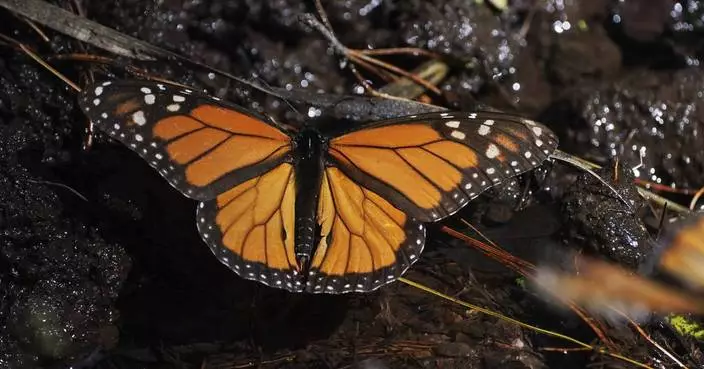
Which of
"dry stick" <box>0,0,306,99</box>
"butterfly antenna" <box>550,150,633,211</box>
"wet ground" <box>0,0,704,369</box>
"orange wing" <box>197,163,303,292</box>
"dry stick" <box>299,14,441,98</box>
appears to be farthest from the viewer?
"dry stick" <box>299,14,441,98</box>

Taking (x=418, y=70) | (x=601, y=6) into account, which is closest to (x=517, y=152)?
(x=418, y=70)

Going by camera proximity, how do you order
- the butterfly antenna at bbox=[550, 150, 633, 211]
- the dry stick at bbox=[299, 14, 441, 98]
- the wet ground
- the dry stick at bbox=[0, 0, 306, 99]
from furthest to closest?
the dry stick at bbox=[299, 14, 441, 98] → the dry stick at bbox=[0, 0, 306, 99] → the butterfly antenna at bbox=[550, 150, 633, 211] → the wet ground

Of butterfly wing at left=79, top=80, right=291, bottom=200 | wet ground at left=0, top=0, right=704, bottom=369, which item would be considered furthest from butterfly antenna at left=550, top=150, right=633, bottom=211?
butterfly wing at left=79, top=80, right=291, bottom=200

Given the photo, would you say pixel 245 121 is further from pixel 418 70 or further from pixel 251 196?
pixel 418 70

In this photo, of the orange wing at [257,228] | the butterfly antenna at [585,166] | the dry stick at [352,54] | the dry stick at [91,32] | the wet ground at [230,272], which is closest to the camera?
the orange wing at [257,228]

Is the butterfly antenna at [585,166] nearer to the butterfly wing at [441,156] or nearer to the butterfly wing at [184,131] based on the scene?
the butterfly wing at [441,156]

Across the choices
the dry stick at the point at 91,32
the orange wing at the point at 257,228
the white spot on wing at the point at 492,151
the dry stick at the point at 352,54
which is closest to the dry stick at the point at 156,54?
the dry stick at the point at 91,32

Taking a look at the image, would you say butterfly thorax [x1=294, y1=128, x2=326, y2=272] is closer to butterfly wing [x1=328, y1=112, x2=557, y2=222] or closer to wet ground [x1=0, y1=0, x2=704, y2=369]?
butterfly wing [x1=328, y1=112, x2=557, y2=222]
